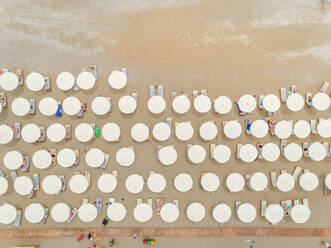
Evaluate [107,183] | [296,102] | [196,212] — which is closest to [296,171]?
[296,102]

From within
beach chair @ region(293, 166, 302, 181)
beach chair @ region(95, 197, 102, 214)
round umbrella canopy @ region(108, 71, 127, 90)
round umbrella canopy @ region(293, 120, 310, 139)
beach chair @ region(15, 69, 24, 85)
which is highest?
beach chair @ region(15, 69, 24, 85)

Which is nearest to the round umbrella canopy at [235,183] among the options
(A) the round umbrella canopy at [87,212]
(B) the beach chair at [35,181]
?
(A) the round umbrella canopy at [87,212]

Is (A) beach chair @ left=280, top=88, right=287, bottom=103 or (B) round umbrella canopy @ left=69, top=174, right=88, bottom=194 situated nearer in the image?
(B) round umbrella canopy @ left=69, top=174, right=88, bottom=194

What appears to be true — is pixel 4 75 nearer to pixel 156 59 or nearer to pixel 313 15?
pixel 156 59

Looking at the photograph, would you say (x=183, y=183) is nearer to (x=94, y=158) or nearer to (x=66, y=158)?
(x=94, y=158)

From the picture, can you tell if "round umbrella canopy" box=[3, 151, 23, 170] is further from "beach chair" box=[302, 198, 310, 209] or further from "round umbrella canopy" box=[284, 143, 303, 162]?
"beach chair" box=[302, 198, 310, 209]

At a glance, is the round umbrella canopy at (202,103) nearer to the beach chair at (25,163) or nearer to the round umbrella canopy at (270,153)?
the round umbrella canopy at (270,153)

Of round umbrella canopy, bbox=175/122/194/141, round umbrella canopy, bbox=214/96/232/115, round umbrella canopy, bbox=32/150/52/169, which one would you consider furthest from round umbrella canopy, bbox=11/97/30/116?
round umbrella canopy, bbox=214/96/232/115
